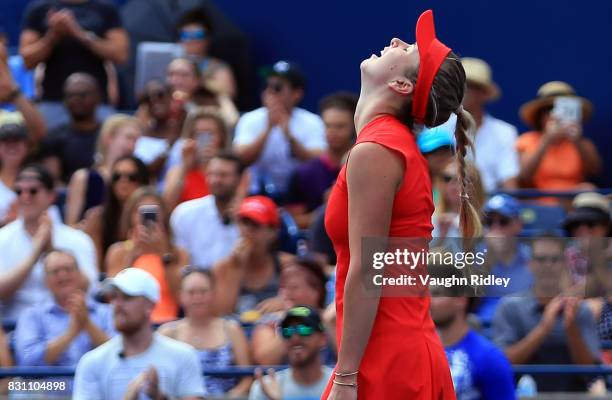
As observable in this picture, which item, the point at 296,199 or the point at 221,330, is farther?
the point at 296,199

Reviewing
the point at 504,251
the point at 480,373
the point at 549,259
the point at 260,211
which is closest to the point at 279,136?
the point at 260,211

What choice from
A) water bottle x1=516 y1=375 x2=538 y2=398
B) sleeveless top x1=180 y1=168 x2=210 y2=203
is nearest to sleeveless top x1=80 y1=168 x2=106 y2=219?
sleeveless top x1=180 y1=168 x2=210 y2=203

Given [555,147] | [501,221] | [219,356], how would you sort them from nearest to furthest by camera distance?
1. [219,356]
2. [501,221]
3. [555,147]

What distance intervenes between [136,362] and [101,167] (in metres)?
2.76

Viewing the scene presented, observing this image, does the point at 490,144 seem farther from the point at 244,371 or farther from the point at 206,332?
the point at 244,371

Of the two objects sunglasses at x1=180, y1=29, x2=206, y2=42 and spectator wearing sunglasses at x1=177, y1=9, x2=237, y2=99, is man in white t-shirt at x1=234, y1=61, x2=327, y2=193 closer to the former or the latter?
spectator wearing sunglasses at x1=177, y1=9, x2=237, y2=99

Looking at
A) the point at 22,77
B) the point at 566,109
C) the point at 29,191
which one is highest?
the point at 22,77

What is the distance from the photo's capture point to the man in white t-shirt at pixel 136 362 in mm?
5691

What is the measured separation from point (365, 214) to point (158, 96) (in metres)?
5.63

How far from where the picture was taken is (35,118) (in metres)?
8.59

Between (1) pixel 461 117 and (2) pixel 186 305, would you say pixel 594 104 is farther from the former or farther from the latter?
(1) pixel 461 117

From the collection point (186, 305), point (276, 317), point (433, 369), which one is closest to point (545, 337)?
point (276, 317)

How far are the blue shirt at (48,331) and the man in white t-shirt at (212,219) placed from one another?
963 mm

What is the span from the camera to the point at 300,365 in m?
5.95
